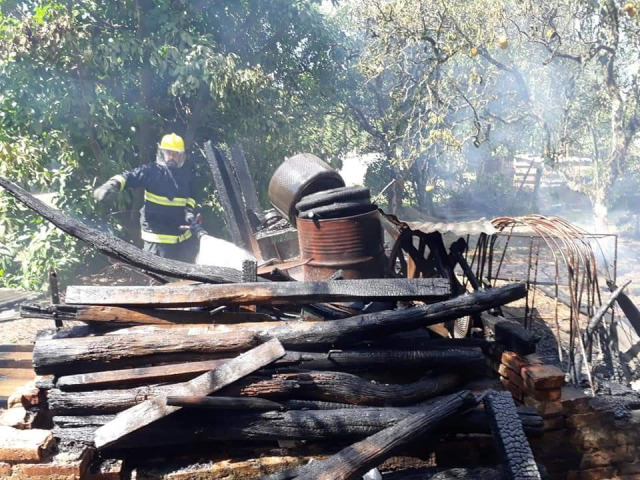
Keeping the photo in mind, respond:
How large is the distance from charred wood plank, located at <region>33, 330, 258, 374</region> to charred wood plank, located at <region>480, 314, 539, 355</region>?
1963mm

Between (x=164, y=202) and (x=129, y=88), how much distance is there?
11.1 feet

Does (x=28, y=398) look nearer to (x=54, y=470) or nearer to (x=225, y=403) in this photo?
(x=54, y=470)

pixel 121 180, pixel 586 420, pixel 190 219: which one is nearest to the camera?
pixel 586 420

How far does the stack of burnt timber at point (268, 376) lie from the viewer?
3.01 m

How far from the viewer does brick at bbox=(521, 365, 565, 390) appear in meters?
3.41

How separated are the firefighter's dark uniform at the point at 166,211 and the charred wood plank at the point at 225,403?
4646 millimetres

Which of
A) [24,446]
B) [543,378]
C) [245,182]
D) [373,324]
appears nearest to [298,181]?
[245,182]

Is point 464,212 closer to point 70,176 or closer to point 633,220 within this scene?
point 633,220

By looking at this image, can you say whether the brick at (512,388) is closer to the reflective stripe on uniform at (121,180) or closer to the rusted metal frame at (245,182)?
the reflective stripe on uniform at (121,180)

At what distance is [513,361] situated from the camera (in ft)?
12.1

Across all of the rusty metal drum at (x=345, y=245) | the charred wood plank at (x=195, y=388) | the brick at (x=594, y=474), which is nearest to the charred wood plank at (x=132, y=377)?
the charred wood plank at (x=195, y=388)

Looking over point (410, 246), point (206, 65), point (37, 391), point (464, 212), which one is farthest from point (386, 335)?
point (464, 212)

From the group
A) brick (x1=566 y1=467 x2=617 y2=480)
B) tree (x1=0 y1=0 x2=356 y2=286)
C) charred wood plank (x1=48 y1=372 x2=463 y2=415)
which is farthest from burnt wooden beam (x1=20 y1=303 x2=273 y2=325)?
tree (x1=0 y1=0 x2=356 y2=286)

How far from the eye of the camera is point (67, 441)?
312cm
